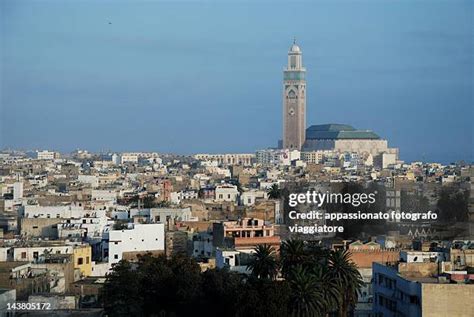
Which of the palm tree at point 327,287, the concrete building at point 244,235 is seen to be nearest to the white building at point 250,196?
the concrete building at point 244,235

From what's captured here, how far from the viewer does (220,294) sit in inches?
730

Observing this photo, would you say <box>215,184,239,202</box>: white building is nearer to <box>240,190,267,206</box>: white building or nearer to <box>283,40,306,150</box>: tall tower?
<box>240,190,267,206</box>: white building

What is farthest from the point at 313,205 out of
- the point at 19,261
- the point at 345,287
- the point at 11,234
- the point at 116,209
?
the point at 345,287

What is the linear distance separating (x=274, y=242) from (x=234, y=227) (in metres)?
1.79

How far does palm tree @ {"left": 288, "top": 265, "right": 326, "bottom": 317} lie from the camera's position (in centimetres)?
1792

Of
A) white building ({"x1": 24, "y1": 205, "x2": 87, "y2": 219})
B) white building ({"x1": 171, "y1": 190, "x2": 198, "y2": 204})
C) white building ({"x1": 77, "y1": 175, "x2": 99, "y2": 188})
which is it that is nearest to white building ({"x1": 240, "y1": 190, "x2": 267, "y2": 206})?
white building ({"x1": 171, "y1": 190, "x2": 198, "y2": 204})

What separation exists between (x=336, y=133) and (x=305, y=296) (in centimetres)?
12758

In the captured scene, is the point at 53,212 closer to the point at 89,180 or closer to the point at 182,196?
the point at 182,196

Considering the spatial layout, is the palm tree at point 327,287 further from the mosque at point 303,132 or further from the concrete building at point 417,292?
the mosque at point 303,132

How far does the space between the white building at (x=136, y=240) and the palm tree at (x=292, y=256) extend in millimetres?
9014

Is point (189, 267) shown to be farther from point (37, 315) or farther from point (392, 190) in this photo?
point (392, 190)

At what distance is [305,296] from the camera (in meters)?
18.1

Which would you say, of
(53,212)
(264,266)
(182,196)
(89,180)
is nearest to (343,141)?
(89,180)

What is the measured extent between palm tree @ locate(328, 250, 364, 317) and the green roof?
12418cm
